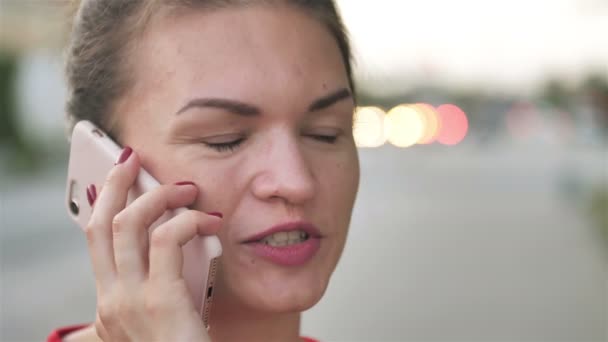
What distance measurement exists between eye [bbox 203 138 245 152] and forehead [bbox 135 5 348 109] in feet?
0.29

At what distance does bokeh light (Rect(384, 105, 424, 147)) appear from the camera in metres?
39.8

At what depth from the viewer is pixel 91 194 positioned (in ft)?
5.47

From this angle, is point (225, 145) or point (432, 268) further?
point (432, 268)

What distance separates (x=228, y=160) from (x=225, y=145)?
0.12 ft

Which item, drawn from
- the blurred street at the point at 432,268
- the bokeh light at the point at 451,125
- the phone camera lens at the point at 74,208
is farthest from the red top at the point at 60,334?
the bokeh light at the point at 451,125

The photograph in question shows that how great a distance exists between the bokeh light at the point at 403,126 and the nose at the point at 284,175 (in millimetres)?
36503

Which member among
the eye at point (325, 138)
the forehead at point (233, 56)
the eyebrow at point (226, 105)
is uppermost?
the forehead at point (233, 56)

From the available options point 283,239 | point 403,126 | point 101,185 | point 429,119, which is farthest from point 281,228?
point 429,119

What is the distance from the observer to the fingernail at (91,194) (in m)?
→ 1.66

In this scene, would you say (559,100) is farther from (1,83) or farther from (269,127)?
(269,127)

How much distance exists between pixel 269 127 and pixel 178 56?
0.22 metres

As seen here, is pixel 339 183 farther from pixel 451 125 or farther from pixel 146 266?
pixel 451 125

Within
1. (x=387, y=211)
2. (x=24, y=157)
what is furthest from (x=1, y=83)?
(x=387, y=211)

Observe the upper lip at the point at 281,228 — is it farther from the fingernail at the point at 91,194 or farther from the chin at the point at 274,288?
the fingernail at the point at 91,194
